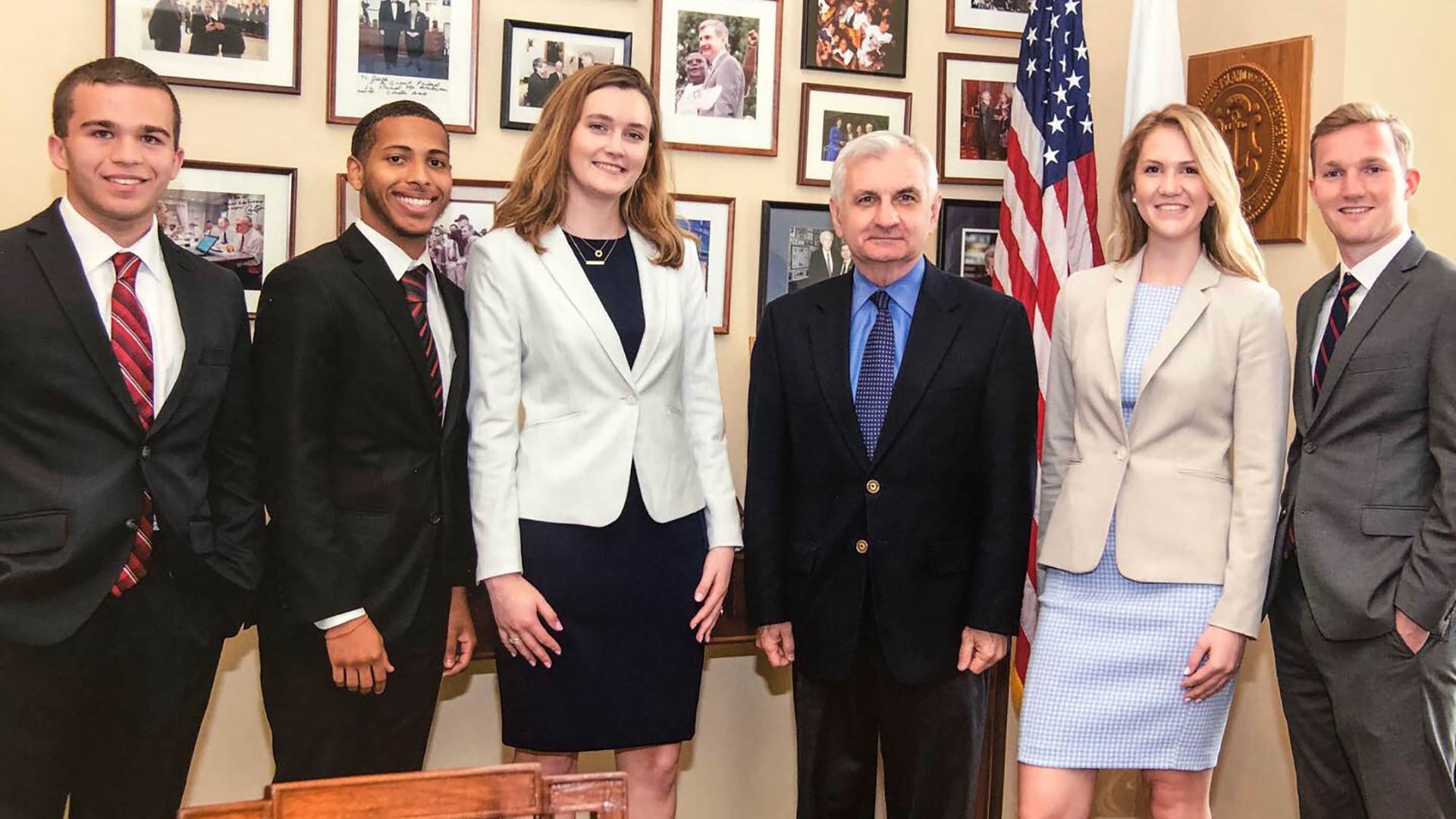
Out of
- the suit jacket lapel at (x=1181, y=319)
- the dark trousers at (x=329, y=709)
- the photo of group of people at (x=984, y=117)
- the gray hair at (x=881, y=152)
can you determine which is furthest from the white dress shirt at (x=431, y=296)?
the photo of group of people at (x=984, y=117)

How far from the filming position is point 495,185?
134 inches

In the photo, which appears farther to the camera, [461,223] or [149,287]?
[461,223]

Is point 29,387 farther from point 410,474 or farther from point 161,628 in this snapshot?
point 410,474

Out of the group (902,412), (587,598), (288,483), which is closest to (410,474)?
(288,483)

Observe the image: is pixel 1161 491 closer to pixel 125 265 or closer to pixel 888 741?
pixel 888 741

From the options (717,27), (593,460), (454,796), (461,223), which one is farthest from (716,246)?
(454,796)

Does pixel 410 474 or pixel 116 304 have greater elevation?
pixel 116 304

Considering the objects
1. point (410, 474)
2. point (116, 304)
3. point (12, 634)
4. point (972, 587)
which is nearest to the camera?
point (12, 634)

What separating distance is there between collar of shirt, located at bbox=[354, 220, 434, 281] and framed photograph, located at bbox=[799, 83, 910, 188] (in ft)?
5.06

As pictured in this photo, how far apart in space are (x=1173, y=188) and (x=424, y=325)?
4.97 ft

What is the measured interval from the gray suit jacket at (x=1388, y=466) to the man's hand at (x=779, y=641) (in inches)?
40.6

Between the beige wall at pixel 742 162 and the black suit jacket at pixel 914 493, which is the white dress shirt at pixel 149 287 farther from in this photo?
the black suit jacket at pixel 914 493

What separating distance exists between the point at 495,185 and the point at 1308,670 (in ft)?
7.75

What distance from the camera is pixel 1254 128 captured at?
351cm
